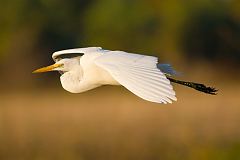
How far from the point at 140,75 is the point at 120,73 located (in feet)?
0.32

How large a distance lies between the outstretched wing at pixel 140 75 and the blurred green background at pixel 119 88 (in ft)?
6.19

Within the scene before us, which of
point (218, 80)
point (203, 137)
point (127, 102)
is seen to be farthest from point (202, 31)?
point (203, 137)

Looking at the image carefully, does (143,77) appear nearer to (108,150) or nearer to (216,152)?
(216,152)

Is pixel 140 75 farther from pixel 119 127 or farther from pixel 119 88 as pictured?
pixel 119 88

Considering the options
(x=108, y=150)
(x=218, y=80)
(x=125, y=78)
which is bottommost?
(x=218, y=80)

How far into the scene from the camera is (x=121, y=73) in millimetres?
3584

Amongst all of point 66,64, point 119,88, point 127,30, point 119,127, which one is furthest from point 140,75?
point 127,30

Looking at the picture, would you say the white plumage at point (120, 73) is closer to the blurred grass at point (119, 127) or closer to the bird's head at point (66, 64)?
the bird's head at point (66, 64)

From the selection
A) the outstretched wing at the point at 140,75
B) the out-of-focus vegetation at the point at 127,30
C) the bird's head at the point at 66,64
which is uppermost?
the outstretched wing at the point at 140,75

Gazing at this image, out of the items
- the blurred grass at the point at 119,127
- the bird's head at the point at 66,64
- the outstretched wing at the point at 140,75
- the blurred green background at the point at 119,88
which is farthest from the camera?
the blurred green background at the point at 119,88

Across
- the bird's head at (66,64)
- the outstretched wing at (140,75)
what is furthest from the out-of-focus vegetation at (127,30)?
the outstretched wing at (140,75)

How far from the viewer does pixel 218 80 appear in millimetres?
10312

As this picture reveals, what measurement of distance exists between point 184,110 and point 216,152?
9.10 feet

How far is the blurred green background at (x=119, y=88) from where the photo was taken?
628 centimetres
